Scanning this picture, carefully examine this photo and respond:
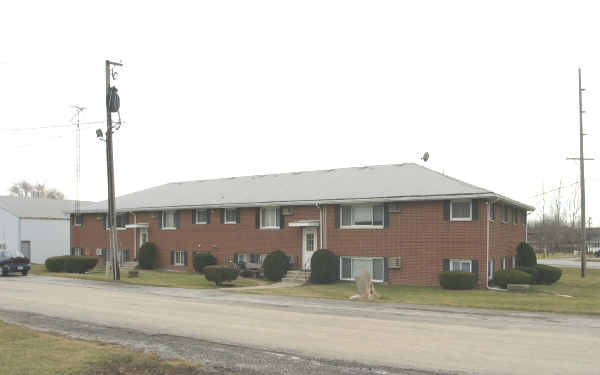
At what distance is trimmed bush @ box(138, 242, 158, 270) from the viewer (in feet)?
128

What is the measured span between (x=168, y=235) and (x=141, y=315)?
23.1m

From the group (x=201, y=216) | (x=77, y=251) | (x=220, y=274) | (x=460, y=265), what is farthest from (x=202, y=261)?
(x=460, y=265)

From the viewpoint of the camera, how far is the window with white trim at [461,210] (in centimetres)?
2691

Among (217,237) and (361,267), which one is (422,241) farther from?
(217,237)

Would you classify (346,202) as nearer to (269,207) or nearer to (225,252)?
(269,207)

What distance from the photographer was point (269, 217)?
3403 centimetres

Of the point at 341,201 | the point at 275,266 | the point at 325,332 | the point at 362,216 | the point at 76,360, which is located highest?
the point at 341,201

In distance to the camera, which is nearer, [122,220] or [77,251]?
[122,220]

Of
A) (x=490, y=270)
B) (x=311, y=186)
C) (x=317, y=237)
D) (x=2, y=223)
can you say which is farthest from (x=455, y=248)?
(x=2, y=223)

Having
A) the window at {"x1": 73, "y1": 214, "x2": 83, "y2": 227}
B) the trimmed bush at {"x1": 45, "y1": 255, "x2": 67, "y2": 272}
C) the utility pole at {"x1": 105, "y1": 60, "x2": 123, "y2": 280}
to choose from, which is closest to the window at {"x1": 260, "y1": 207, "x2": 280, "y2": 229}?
the utility pole at {"x1": 105, "y1": 60, "x2": 123, "y2": 280}

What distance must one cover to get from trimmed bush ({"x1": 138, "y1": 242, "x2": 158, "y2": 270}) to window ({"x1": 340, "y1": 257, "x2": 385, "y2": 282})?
582 inches

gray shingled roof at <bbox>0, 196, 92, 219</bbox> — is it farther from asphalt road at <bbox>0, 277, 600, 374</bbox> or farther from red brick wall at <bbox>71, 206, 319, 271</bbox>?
asphalt road at <bbox>0, 277, 600, 374</bbox>

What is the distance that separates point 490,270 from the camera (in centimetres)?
2806

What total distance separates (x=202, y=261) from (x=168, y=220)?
5238mm
